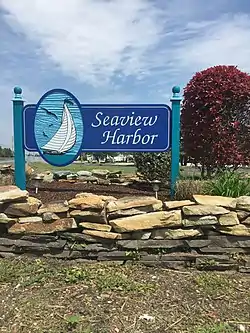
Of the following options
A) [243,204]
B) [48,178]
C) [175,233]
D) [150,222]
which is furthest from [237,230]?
[48,178]

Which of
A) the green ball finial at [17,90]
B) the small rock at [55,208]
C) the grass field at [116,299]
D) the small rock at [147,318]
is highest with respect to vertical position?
the green ball finial at [17,90]

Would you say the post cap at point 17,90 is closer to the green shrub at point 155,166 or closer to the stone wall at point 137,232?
the stone wall at point 137,232

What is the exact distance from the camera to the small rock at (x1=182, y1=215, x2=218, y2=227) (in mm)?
3166

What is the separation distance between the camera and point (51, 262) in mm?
3211

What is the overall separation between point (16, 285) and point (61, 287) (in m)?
0.37

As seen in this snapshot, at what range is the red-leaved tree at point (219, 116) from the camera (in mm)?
5445

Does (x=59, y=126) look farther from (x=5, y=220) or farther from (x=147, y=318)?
(x=147, y=318)

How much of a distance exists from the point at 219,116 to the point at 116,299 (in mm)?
3631

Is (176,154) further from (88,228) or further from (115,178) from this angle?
(115,178)

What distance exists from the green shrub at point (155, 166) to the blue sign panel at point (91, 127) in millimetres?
2038

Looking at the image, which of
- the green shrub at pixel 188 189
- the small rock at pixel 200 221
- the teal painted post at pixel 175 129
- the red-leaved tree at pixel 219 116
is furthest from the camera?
the red-leaved tree at pixel 219 116

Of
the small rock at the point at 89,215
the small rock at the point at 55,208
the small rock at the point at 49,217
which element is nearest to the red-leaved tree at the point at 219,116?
the small rock at the point at 89,215

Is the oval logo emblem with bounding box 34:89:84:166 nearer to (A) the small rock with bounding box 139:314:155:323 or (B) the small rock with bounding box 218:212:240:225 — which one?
(B) the small rock with bounding box 218:212:240:225

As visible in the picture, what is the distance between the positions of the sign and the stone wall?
1.55 meters
